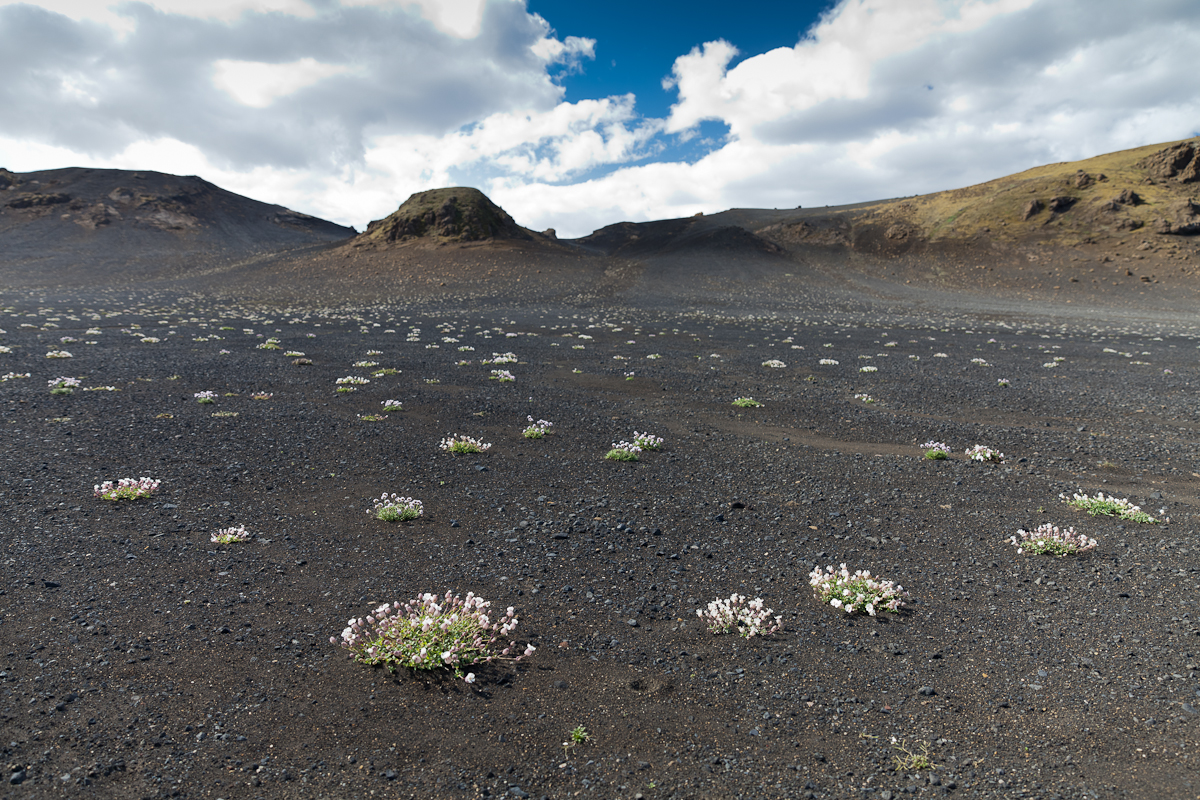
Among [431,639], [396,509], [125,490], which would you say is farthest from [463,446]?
[431,639]

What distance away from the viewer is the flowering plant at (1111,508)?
882 cm

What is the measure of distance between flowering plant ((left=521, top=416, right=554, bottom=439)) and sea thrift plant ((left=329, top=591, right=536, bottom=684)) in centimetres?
710

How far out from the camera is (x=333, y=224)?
165875 mm

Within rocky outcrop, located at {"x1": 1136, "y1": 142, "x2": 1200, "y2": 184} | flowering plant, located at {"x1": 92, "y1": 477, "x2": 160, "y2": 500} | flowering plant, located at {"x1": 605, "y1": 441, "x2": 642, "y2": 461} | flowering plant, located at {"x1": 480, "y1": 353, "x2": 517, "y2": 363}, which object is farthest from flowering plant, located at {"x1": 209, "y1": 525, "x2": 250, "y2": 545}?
rocky outcrop, located at {"x1": 1136, "y1": 142, "x2": 1200, "y2": 184}

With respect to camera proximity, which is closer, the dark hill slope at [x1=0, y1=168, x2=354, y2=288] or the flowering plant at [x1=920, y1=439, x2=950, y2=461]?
the flowering plant at [x1=920, y1=439, x2=950, y2=461]

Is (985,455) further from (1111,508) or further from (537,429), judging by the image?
(537,429)

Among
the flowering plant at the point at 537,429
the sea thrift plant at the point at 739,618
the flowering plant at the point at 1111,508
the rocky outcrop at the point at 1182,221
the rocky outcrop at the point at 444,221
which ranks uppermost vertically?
the rocky outcrop at the point at 444,221

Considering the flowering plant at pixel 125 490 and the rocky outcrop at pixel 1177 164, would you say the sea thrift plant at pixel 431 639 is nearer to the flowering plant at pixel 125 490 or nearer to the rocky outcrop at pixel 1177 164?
the flowering plant at pixel 125 490

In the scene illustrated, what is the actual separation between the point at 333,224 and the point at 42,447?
17911 cm

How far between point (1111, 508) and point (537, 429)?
11.0m

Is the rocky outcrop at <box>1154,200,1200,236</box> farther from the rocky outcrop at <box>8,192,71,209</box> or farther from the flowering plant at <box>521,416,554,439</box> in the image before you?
the rocky outcrop at <box>8,192,71,209</box>

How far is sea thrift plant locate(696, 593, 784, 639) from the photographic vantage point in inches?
243

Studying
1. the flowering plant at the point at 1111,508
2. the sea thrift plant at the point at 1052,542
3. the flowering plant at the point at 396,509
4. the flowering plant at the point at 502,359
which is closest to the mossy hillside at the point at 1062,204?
the flowering plant at the point at 502,359

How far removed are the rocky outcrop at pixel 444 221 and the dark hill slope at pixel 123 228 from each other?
2937 cm
